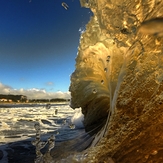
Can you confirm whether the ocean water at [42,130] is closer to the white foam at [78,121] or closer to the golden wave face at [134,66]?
the white foam at [78,121]

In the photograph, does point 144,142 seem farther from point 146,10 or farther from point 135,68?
point 146,10

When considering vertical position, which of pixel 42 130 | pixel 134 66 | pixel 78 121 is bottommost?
pixel 42 130

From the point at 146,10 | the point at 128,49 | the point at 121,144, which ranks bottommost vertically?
the point at 121,144

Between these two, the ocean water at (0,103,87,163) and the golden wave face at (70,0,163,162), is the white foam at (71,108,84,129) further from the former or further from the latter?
the golden wave face at (70,0,163,162)

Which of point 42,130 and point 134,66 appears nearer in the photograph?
point 134,66

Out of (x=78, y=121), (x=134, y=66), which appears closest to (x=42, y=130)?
(x=78, y=121)

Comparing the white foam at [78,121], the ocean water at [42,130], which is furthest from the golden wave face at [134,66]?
the white foam at [78,121]

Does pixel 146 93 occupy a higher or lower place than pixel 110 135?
higher

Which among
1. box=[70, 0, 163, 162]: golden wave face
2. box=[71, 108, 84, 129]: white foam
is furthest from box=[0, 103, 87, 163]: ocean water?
box=[70, 0, 163, 162]: golden wave face

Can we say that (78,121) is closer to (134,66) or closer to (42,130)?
(42,130)

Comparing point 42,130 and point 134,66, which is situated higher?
point 134,66

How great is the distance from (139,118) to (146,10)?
112cm

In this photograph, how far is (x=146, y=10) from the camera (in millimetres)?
2352

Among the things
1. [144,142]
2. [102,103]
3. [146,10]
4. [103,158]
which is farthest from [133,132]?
→ [102,103]
